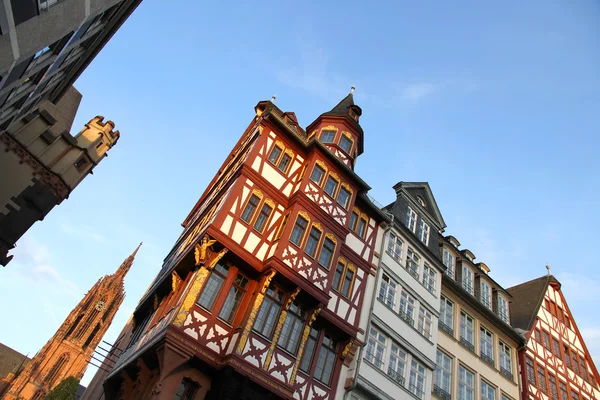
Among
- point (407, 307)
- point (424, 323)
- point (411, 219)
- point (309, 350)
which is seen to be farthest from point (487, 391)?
point (309, 350)

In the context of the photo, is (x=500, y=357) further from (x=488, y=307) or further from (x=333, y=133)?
(x=333, y=133)

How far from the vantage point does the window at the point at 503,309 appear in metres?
28.1

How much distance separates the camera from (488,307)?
1059 inches

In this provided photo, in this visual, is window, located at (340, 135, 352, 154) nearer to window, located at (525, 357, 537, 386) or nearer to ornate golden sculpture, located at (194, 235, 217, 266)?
ornate golden sculpture, located at (194, 235, 217, 266)

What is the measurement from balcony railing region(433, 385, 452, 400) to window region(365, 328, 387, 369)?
12.7 feet

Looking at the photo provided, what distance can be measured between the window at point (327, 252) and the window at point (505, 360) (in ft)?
47.3

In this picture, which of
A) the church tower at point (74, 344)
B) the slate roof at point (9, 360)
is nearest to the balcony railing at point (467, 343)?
the church tower at point (74, 344)

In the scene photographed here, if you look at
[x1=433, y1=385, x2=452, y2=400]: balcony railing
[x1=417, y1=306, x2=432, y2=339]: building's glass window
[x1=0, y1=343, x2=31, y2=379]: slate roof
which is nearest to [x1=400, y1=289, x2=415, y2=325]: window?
[x1=417, y1=306, x2=432, y2=339]: building's glass window

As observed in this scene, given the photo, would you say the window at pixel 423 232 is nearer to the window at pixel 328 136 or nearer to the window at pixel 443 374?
the window at pixel 443 374

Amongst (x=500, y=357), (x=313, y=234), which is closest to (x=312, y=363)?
(x=313, y=234)

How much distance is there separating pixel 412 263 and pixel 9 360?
117360 mm

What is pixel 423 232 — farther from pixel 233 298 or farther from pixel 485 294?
pixel 233 298

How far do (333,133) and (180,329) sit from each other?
1236 centimetres

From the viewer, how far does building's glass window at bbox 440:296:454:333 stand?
23922 millimetres
